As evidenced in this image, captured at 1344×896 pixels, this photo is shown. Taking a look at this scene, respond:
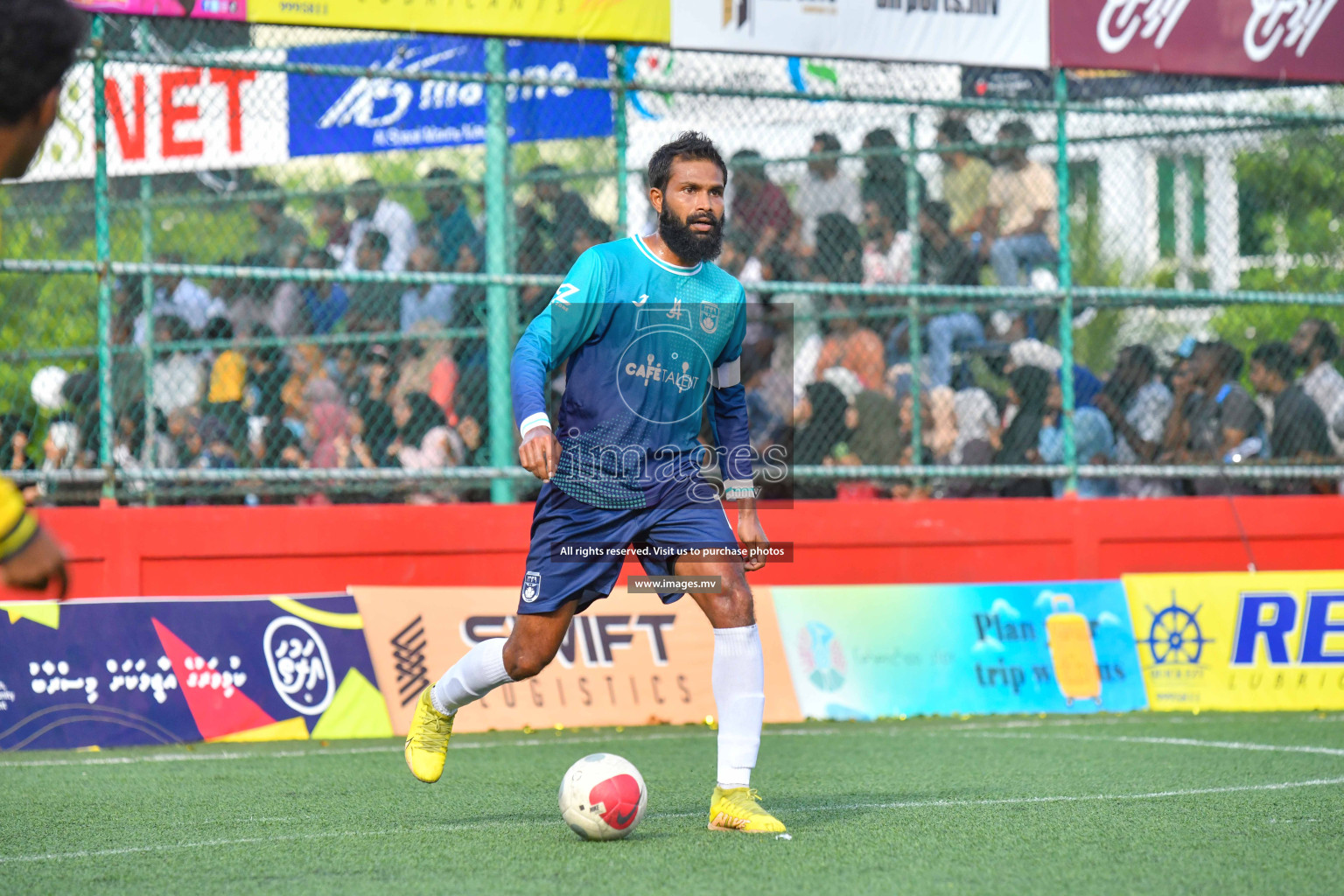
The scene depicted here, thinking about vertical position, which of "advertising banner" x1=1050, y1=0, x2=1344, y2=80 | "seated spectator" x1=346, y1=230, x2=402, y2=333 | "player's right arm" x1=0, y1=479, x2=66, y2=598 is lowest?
"player's right arm" x1=0, y1=479, x2=66, y2=598

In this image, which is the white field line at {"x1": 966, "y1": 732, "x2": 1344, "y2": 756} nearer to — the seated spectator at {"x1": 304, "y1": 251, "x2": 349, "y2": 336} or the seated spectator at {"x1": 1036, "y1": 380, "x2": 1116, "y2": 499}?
the seated spectator at {"x1": 1036, "y1": 380, "x2": 1116, "y2": 499}

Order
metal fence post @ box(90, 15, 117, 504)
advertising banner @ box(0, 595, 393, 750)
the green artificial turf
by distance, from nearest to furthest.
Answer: the green artificial turf, advertising banner @ box(0, 595, 393, 750), metal fence post @ box(90, 15, 117, 504)

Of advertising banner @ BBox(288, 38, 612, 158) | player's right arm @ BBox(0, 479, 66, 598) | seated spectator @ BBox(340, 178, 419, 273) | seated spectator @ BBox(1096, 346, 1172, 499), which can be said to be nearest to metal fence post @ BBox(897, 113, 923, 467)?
seated spectator @ BBox(1096, 346, 1172, 499)

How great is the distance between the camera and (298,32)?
37.2 feet

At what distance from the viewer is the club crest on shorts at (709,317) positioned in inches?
234

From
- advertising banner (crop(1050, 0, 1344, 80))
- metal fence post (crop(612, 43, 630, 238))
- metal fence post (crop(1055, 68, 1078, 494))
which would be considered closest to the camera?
metal fence post (crop(612, 43, 630, 238))

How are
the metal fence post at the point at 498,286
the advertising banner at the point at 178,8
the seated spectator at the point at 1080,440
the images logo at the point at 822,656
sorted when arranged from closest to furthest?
the advertising banner at the point at 178,8 < the images logo at the point at 822,656 < the metal fence post at the point at 498,286 < the seated spectator at the point at 1080,440

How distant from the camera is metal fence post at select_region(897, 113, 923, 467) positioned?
10852 mm

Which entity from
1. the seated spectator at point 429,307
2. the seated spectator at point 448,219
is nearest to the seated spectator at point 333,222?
the seated spectator at point 448,219

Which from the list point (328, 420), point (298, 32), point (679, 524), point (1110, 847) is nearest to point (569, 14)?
point (298, 32)

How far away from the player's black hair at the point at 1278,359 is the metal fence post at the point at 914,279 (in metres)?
2.54

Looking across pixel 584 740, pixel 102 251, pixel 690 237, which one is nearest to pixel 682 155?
pixel 690 237

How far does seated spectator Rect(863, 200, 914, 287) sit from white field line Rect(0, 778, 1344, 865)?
5.34 meters

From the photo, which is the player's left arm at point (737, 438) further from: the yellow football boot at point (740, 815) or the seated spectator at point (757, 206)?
the seated spectator at point (757, 206)
